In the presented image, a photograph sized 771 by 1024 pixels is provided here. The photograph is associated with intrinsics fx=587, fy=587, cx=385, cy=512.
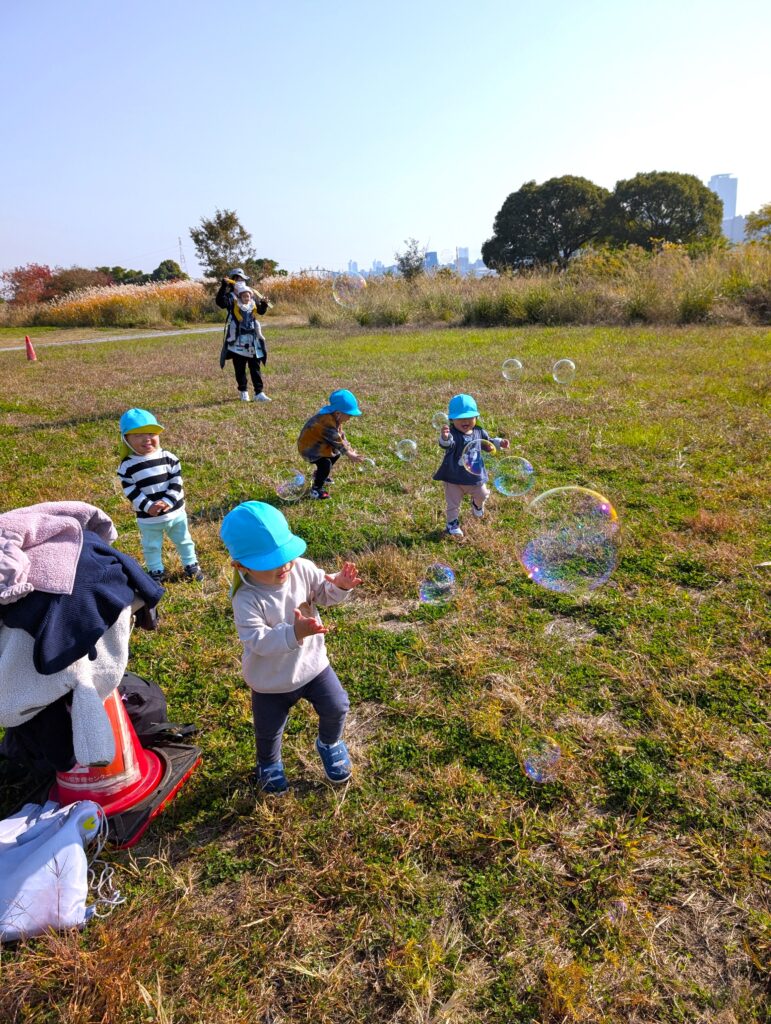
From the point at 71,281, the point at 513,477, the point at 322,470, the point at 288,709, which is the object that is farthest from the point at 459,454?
the point at 71,281

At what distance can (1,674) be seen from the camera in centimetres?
204

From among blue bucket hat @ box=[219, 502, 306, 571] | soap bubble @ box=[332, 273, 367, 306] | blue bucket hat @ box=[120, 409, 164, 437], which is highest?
soap bubble @ box=[332, 273, 367, 306]

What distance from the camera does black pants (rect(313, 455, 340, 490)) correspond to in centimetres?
585

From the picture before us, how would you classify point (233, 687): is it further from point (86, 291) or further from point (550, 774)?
point (86, 291)

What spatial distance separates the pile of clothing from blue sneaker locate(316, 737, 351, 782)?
35.6 inches

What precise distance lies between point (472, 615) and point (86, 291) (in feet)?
126

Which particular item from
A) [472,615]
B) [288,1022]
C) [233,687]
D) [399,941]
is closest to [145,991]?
[288,1022]

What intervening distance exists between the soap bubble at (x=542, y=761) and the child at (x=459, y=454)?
226 centimetres

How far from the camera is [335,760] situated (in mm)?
2631

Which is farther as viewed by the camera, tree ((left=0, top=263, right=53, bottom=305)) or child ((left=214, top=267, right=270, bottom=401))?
tree ((left=0, top=263, right=53, bottom=305))

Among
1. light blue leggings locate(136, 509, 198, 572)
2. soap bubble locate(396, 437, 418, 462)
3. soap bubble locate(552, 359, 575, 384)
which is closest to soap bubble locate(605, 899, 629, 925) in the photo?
light blue leggings locate(136, 509, 198, 572)

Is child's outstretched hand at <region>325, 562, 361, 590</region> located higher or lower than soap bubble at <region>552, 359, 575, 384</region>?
lower

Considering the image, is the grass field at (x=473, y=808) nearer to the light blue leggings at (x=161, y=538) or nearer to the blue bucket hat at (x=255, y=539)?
the light blue leggings at (x=161, y=538)

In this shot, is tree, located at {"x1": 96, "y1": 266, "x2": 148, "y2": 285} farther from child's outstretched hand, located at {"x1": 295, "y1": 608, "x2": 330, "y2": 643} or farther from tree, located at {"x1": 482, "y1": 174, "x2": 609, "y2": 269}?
child's outstretched hand, located at {"x1": 295, "y1": 608, "x2": 330, "y2": 643}
